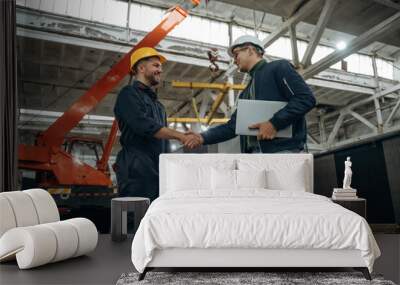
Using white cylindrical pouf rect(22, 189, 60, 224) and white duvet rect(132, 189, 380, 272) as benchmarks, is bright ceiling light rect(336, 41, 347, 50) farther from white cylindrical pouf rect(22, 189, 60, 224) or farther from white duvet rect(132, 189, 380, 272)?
white cylindrical pouf rect(22, 189, 60, 224)

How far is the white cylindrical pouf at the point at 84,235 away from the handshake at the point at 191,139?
43.9 inches

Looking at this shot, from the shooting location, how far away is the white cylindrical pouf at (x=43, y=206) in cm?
234

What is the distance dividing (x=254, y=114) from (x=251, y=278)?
1.60 metres

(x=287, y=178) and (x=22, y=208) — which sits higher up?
(x=287, y=178)

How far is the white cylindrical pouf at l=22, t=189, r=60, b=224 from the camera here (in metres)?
2.34

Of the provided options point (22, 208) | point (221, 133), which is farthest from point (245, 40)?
point (22, 208)


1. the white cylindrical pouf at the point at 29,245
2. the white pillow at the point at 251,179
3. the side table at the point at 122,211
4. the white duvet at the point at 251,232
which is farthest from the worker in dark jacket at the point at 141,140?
the white duvet at the point at 251,232

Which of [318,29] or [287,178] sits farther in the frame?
[318,29]

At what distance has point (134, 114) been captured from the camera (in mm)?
3113

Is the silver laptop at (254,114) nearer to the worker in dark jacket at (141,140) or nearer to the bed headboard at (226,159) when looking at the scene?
the bed headboard at (226,159)

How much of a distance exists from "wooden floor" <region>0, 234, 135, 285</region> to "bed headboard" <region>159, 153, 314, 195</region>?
0.81 metres

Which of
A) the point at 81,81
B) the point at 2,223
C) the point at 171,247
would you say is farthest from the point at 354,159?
the point at 2,223

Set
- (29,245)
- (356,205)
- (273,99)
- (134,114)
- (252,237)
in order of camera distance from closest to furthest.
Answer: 1. (252,237)
2. (29,245)
3. (356,205)
4. (273,99)
5. (134,114)

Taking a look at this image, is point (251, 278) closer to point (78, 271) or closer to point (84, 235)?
point (78, 271)
